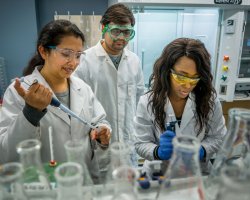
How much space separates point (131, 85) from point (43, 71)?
3.36 ft

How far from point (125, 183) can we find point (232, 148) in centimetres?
39

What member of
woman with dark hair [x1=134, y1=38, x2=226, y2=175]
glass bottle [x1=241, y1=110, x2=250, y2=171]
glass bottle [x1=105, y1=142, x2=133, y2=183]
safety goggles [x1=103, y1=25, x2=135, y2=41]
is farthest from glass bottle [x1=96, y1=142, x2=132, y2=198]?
safety goggles [x1=103, y1=25, x2=135, y2=41]

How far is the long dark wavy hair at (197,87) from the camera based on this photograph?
1.29 metres

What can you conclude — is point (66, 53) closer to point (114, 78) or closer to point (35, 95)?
point (35, 95)

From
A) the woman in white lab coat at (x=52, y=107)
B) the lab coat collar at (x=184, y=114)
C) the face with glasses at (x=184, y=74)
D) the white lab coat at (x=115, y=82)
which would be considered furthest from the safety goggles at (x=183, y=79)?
the white lab coat at (x=115, y=82)

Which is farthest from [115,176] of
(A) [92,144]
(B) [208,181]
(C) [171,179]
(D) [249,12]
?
(D) [249,12]

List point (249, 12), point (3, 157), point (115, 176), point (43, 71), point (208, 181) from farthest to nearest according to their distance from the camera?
point (249, 12), point (43, 71), point (3, 157), point (208, 181), point (115, 176)

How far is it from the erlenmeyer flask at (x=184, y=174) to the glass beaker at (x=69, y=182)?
24 centimetres

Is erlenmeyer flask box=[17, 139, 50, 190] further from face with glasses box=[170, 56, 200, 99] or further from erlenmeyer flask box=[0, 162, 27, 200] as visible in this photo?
face with glasses box=[170, 56, 200, 99]

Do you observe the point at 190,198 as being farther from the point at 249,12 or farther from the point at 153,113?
the point at 249,12

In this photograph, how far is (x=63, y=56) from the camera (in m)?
1.23

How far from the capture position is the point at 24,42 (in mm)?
3080

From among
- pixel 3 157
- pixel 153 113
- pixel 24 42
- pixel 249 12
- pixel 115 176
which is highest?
pixel 249 12

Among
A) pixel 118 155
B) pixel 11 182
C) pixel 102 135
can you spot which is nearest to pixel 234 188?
pixel 118 155
